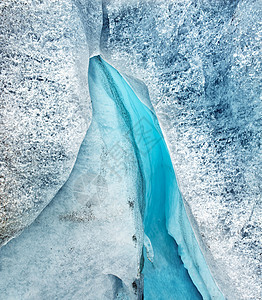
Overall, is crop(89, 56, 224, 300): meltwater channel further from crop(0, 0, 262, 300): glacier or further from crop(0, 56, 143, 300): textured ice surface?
crop(0, 0, 262, 300): glacier

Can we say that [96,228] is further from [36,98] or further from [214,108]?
[214,108]

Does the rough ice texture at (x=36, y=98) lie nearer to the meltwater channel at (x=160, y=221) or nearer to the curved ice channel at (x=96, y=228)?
the curved ice channel at (x=96, y=228)

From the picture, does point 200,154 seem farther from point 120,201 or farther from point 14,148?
point 14,148

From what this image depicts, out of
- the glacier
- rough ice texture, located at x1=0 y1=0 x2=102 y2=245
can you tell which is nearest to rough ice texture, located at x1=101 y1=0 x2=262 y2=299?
the glacier

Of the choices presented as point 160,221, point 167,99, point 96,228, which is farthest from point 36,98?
point 160,221

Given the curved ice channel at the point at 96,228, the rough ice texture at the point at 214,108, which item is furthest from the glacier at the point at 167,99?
the curved ice channel at the point at 96,228

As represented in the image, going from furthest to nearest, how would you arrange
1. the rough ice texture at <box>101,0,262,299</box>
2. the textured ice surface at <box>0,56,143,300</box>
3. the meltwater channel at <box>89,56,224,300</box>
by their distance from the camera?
1. the meltwater channel at <box>89,56,224,300</box>
2. the textured ice surface at <box>0,56,143,300</box>
3. the rough ice texture at <box>101,0,262,299</box>

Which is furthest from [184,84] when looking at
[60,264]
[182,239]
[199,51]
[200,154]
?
[60,264]
